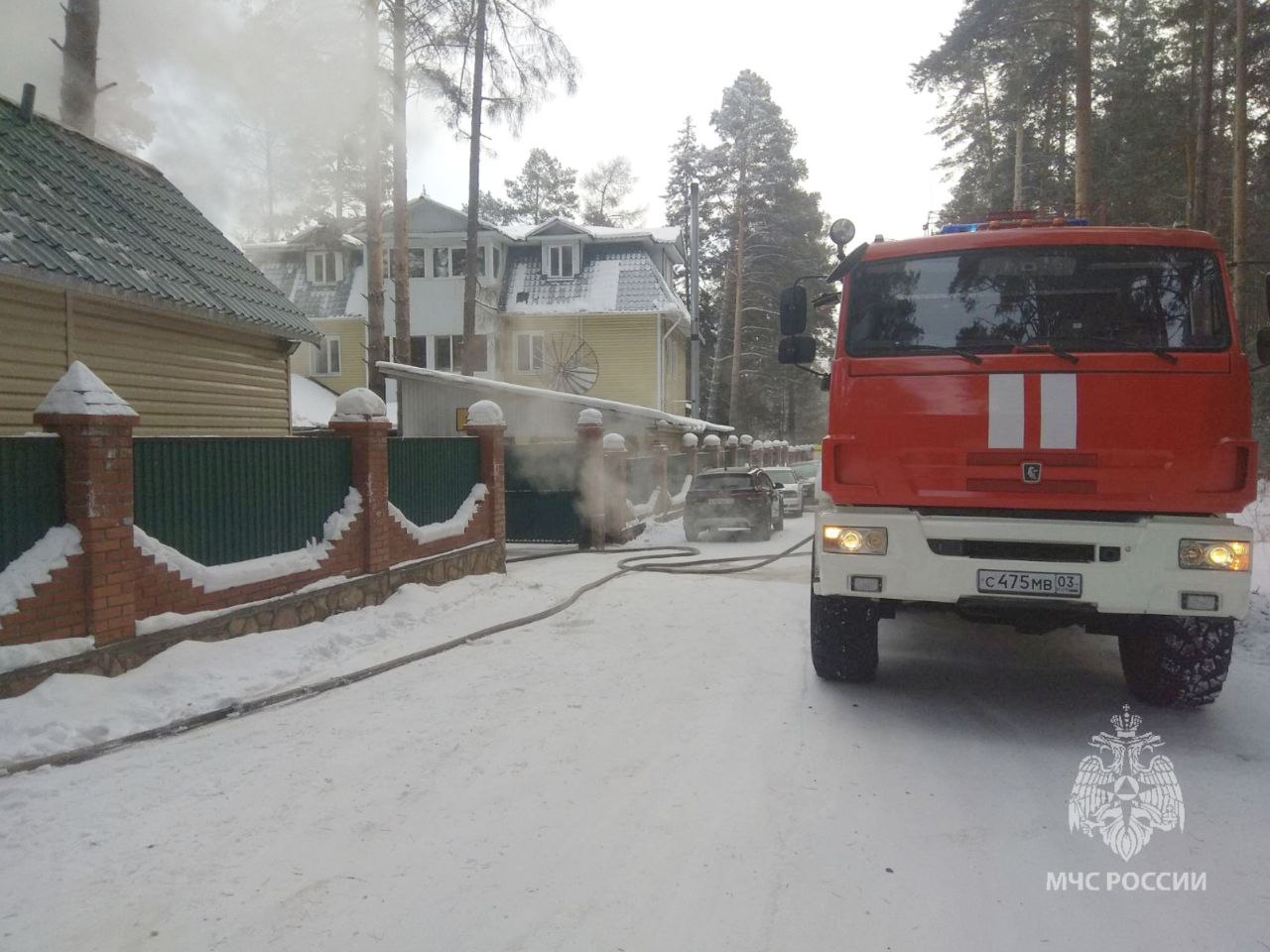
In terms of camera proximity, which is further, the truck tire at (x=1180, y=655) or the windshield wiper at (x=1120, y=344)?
the truck tire at (x=1180, y=655)

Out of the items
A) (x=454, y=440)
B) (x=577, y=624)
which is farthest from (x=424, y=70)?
(x=577, y=624)

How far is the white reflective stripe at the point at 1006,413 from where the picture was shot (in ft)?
15.3

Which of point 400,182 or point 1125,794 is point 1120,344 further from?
point 400,182

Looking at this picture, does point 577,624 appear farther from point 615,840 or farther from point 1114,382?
point 1114,382

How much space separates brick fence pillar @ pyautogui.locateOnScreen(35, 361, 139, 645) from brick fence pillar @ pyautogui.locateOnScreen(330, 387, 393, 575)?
9.11 feet

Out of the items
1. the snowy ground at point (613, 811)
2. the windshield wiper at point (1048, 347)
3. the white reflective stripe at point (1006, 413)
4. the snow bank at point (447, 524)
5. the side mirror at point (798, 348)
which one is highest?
the side mirror at point (798, 348)

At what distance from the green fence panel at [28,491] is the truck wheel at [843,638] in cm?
484

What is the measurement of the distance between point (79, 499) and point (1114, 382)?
616cm

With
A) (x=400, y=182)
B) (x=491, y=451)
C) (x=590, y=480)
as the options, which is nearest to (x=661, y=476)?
(x=590, y=480)

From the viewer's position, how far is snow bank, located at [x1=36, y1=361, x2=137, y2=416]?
16.9 feet

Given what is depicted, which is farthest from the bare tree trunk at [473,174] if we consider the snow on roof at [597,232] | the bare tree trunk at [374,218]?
the snow on roof at [597,232]

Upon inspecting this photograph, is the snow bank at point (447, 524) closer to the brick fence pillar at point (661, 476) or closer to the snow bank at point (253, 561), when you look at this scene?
the snow bank at point (253, 561)

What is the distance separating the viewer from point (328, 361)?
1153 inches

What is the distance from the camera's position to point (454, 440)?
1053 centimetres
